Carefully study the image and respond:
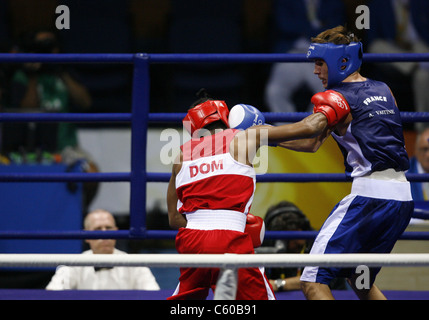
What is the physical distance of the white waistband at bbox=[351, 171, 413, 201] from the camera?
2.72 m

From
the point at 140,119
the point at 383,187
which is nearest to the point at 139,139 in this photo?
the point at 140,119

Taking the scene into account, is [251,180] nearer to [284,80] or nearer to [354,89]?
[354,89]

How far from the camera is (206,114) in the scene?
277 centimetres

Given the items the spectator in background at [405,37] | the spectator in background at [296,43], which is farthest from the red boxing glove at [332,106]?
the spectator in background at [405,37]

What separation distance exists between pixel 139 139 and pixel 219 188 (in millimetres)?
1020

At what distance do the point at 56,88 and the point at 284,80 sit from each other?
1968mm

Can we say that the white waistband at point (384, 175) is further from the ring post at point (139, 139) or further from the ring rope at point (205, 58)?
the ring post at point (139, 139)

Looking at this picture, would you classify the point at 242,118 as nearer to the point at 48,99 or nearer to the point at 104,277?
the point at 104,277

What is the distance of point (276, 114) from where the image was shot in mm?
3506

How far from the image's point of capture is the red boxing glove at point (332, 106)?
261 centimetres

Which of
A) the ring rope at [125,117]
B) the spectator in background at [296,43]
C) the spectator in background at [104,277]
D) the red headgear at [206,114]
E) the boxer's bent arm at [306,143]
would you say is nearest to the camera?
the boxer's bent arm at [306,143]

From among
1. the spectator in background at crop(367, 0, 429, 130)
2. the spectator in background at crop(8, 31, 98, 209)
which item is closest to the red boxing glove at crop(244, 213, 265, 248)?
the spectator in background at crop(8, 31, 98, 209)
